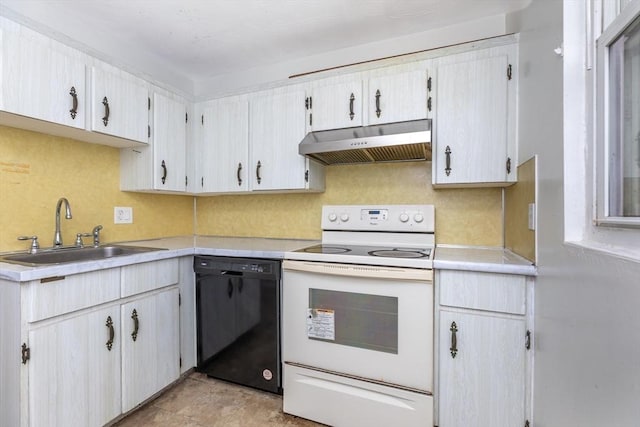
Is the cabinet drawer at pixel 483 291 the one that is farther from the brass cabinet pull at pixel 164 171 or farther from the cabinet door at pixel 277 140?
the brass cabinet pull at pixel 164 171

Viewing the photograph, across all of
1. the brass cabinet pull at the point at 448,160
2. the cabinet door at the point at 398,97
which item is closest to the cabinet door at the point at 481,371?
the brass cabinet pull at the point at 448,160

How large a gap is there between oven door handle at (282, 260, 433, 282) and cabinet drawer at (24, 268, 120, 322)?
89 cm

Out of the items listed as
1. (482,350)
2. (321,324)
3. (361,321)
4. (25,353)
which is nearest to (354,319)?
(361,321)

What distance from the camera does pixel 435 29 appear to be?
2.03 meters

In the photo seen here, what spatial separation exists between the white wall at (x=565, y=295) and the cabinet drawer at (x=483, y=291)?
0.08 meters

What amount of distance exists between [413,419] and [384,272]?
0.71 metres

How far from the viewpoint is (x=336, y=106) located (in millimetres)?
1976

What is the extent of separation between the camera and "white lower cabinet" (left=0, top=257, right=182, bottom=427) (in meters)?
1.23

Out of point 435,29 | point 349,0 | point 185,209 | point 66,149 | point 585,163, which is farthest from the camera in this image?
point 185,209

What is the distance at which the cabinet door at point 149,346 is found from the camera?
1.61 metres

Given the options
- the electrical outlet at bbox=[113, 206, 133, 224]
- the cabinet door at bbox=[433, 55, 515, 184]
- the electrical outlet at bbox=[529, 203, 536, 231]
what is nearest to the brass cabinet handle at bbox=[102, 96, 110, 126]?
the electrical outlet at bbox=[113, 206, 133, 224]

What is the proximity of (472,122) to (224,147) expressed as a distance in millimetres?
1751

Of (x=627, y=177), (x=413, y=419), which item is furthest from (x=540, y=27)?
(x=413, y=419)

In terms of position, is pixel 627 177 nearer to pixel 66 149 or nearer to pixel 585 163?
pixel 585 163
